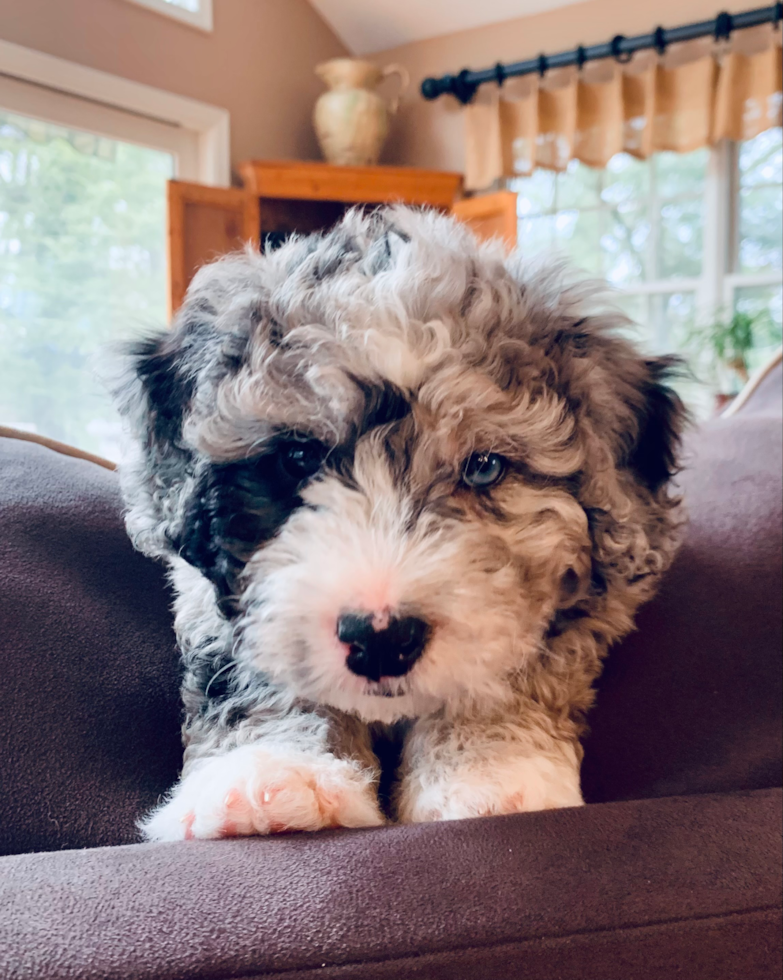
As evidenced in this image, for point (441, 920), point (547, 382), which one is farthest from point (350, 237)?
point (441, 920)

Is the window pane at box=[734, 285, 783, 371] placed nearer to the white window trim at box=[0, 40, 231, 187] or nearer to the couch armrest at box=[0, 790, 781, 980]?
the white window trim at box=[0, 40, 231, 187]

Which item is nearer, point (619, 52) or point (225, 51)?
point (619, 52)

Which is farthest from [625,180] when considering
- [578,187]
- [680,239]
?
[680,239]

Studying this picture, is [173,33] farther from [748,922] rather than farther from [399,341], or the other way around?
[748,922]

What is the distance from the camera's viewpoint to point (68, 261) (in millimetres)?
5133

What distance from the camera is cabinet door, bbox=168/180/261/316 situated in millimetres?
5062

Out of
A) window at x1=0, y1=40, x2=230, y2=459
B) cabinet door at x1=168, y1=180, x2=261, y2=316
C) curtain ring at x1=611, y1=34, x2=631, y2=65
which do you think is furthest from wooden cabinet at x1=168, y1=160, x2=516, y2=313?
Answer: curtain ring at x1=611, y1=34, x2=631, y2=65

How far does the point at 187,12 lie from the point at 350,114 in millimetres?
1192

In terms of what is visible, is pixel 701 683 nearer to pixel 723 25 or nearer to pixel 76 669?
pixel 76 669

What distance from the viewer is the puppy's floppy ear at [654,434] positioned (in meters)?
1.32

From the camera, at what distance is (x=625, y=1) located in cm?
574

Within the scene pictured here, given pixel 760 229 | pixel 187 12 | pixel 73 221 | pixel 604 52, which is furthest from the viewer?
pixel 760 229

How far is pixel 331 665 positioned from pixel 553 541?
35 cm

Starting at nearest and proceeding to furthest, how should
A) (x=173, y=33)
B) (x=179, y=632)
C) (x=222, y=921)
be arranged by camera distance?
1. (x=222, y=921)
2. (x=179, y=632)
3. (x=173, y=33)
